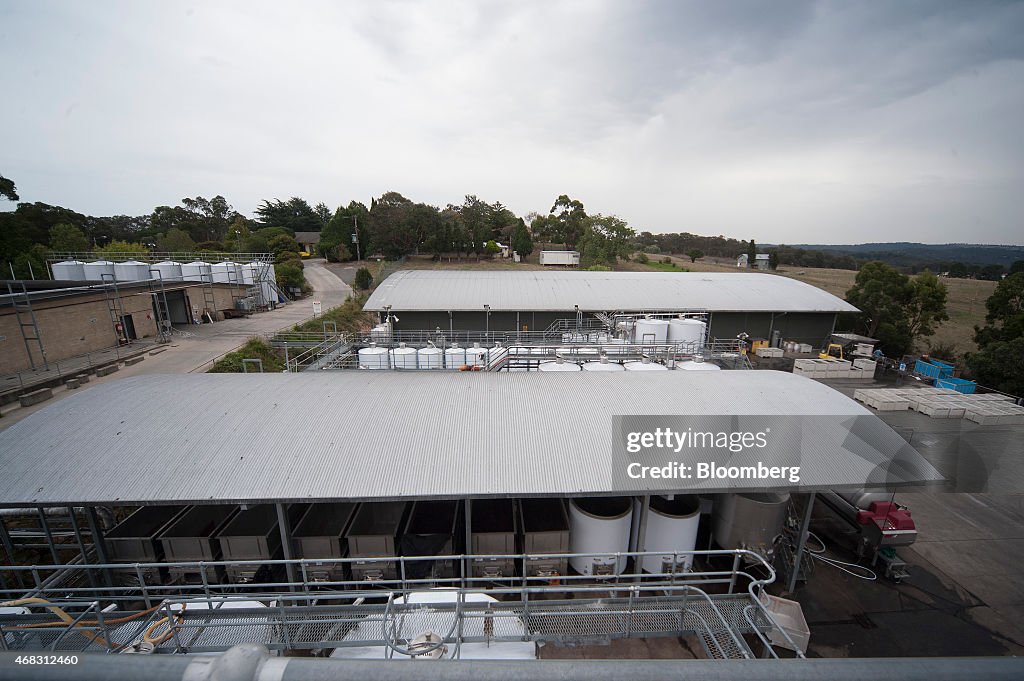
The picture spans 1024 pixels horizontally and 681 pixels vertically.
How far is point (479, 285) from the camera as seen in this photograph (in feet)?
120

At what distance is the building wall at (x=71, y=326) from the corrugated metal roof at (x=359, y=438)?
2136 cm

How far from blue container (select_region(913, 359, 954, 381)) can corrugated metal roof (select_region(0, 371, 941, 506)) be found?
26.6 meters

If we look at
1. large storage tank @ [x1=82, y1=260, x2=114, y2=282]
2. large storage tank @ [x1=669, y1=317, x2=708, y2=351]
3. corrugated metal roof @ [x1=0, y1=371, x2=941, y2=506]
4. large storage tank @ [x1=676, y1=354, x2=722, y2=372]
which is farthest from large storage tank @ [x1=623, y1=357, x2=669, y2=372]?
large storage tank @ [x1=82, y1=260, x2=114, y2=282]

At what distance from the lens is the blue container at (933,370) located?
104 feet

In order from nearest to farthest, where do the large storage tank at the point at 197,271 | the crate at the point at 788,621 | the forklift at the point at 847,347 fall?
1. the crate at the point at 788,621
2. the forklift at the point at 847,347
3. the large storage tank at the point at 197,271

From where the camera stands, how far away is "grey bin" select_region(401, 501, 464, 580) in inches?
462

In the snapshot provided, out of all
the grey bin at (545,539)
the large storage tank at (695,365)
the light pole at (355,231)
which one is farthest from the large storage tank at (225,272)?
the grey bin at (545,539)

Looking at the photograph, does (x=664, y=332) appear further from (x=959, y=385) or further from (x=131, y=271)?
(x=131, y=271)

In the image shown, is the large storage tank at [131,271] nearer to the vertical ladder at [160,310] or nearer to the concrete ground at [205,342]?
the vertical ladder at [160,310]

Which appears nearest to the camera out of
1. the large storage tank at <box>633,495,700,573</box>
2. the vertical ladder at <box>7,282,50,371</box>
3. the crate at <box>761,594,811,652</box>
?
the crate at <box>761,594,811,652</box>

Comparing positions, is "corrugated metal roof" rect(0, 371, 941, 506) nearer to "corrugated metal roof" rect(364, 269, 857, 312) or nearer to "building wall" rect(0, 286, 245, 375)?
"corrugated metal roof" rect(364, 269, 857, 312)

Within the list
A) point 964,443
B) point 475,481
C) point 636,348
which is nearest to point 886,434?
point 475,481

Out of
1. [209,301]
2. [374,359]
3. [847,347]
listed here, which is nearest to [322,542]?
[374,359]

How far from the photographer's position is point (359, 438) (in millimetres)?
11773
